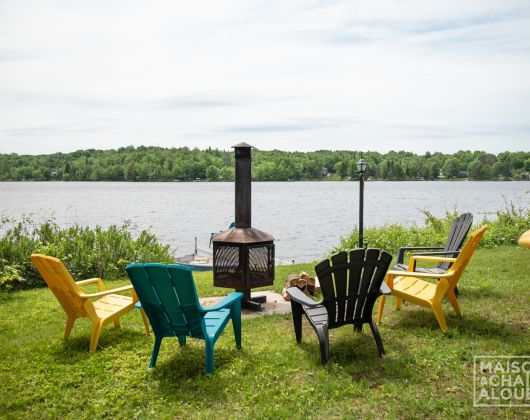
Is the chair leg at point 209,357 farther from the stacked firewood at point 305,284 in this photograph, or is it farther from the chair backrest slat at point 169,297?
the stacked firewood at point 305,284

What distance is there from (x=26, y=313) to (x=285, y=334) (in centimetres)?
338

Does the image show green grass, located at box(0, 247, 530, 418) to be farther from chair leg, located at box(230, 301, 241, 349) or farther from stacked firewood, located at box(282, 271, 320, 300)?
stacked firewood, located at box(282, 271, 320, 300)

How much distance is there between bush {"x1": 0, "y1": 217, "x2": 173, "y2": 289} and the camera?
27.2 feet

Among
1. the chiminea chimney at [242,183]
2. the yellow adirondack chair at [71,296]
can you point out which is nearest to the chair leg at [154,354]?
the yellow adirondack chair at [71,296]

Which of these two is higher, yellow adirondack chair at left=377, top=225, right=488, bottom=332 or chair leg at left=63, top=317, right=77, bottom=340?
yellow adirondack chair at left=377, top=225, right=488, bottom=332

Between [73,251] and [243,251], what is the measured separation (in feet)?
13.6

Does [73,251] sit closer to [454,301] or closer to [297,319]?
[297,319]

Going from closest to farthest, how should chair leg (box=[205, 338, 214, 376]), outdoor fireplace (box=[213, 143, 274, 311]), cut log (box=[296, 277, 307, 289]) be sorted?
1. chair leg (box=[205, 338, 214, 376])
2. outdoor fireplace (box=[213, 143, 274, 311])
3. cut log (box=[296, 277, 307, 289])

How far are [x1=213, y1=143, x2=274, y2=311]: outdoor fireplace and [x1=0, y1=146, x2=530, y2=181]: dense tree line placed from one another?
5674 centimetres

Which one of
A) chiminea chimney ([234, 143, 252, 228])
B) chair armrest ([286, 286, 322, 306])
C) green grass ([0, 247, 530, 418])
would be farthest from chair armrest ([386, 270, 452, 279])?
chiminea chimney ([234, 143, 252, 228])

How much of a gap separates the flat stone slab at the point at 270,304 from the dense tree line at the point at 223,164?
5610 centimetres

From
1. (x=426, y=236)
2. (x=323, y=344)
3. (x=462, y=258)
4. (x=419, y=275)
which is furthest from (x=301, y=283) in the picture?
(x=426, y=236)

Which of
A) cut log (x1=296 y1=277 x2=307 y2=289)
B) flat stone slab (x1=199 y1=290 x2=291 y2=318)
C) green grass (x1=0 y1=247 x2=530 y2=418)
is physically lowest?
flat stone slab (x1=199 y1=290 x2=291 y2=318)

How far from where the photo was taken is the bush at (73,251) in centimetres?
830
